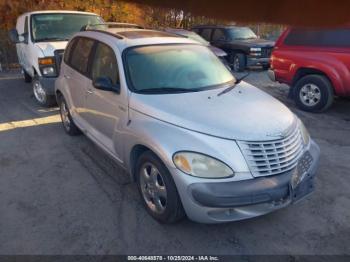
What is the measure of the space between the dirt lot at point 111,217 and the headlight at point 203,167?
0.65m

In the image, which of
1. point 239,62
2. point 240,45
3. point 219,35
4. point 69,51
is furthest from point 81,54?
point 219,35

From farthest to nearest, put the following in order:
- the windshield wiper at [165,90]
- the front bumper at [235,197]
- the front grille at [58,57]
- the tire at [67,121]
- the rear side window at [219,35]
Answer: the rear side window at [219,35] → the front grille at [58,57] → the tire at [67,121] → the windshield wiper at [165,90] → the front bumper at [235,197]

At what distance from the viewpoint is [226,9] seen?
2.59m

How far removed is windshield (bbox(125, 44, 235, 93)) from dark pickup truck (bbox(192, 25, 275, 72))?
6767 millimetres

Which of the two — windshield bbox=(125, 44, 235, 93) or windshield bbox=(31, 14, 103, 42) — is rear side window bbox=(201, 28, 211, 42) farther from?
windshield bbox=(125, 44, 235, 93)

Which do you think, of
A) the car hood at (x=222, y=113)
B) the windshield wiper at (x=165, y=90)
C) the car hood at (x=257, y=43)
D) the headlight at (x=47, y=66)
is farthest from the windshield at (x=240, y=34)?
the windshield wiper at (x=165, y=90)

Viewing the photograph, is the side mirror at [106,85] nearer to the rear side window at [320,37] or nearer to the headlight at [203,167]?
the headlight at [203,167]

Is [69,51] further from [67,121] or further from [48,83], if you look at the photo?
[48,83]

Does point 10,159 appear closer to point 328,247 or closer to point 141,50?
point 141,50

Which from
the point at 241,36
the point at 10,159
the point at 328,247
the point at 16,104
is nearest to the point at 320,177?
the point at 328,247

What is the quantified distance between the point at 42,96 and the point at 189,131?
464 cm

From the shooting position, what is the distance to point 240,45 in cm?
1048

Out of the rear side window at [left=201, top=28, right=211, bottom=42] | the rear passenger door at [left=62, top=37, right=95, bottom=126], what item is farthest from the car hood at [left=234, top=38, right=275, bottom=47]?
the rear passenger door at [left=62, top=37, right=95, bottom=126]

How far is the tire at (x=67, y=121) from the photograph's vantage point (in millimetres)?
4688
